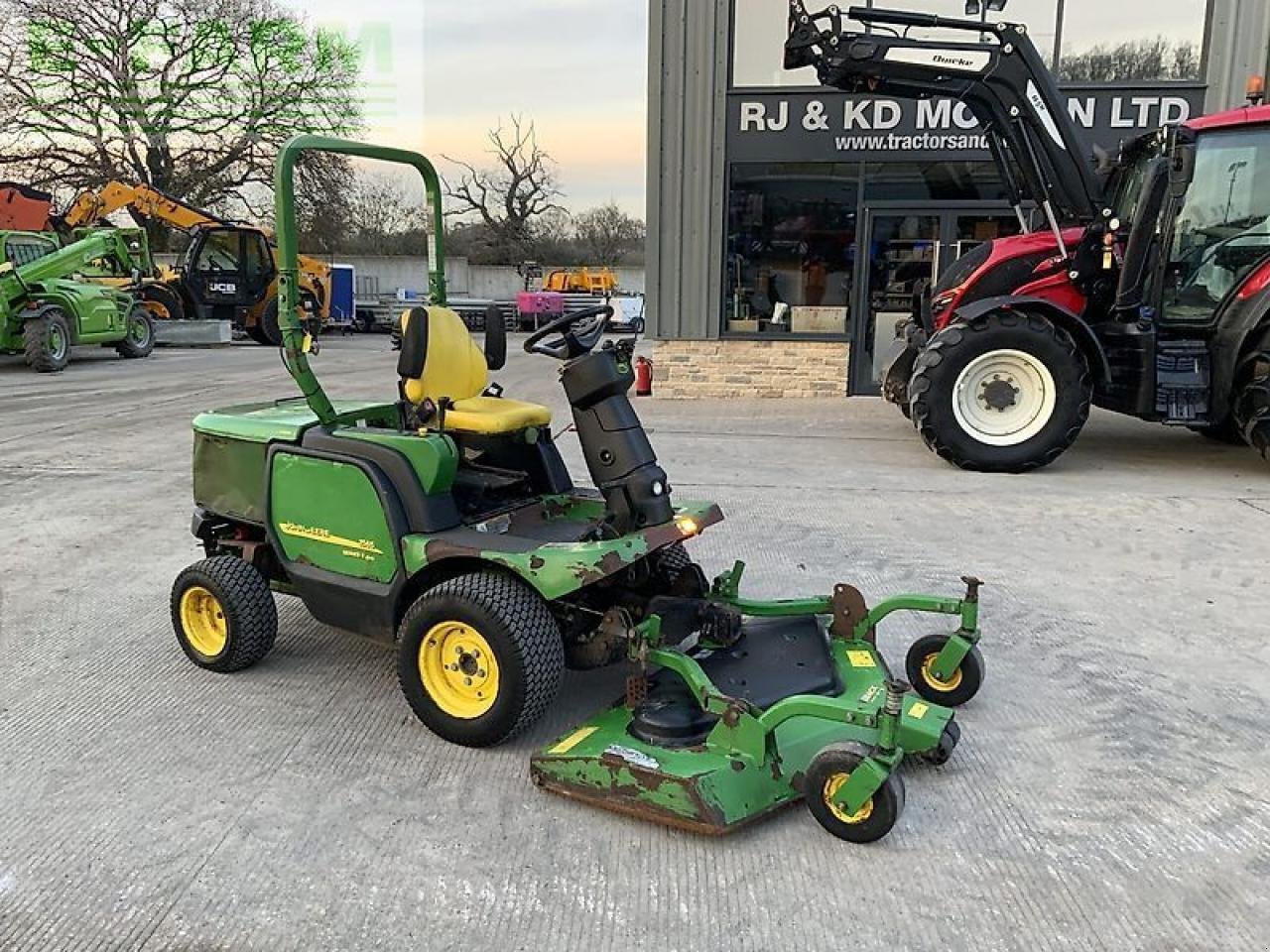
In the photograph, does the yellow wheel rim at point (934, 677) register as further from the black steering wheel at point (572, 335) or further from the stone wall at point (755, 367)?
the stone wall at point (755, 367)

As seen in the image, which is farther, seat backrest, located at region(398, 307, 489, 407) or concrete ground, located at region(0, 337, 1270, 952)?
seat backrest, located at region(398, 307, 489, 407)

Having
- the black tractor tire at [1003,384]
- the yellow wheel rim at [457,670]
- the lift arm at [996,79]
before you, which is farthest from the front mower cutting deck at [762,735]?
the lift arm at [996,79]

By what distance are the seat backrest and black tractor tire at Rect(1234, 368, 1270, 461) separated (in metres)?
5.47

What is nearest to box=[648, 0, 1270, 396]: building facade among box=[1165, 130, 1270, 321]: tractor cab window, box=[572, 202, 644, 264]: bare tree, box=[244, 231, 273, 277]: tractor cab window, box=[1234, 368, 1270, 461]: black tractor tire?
box=[1165, 130, 1270, 321]: tractor cab window

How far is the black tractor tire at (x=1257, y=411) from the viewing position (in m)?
6.61

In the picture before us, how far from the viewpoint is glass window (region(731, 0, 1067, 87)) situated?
10.6 m

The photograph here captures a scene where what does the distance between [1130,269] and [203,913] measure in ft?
22.6

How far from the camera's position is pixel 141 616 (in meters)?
4.27

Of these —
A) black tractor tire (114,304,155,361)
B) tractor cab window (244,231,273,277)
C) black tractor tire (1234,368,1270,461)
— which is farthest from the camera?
tractor cab window (244,231,273,277)

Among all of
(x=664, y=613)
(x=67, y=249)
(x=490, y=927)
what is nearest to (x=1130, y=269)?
(x=664, y=613)

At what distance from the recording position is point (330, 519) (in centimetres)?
346

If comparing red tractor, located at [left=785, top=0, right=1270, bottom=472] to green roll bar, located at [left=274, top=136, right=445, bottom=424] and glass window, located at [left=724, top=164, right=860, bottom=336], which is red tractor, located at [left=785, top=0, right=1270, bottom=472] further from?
green roll bar, located at [left=274, top=136, right=445, bottom=424]

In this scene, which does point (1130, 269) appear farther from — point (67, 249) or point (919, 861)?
point (67, 249)

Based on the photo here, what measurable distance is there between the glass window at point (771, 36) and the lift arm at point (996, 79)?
8.85 feet
